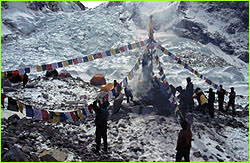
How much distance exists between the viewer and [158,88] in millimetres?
9742

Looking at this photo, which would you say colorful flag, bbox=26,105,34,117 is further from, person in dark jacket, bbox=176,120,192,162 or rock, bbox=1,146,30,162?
person in dark jacket, bbox=176,120,192,162

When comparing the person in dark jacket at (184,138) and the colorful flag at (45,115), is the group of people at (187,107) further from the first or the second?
the colorful flag at (45,115)

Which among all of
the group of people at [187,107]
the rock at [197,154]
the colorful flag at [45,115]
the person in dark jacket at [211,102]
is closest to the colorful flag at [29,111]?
the colorful flag at [45,115]

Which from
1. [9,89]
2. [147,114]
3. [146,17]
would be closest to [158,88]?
[147,114]

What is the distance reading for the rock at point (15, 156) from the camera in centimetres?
534

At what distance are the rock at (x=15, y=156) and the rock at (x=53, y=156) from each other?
1.73 ft

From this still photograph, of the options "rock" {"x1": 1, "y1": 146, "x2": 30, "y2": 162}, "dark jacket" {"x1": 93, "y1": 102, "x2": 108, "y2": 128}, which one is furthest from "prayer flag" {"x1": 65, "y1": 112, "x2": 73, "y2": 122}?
"rock" {"x1": 1, "y1": 146, "x2": 30, "y2": 162}

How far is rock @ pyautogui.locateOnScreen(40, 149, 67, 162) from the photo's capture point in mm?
Answer: 6016

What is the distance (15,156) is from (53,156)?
961 mm

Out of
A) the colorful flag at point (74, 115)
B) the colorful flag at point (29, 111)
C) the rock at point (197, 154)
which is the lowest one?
the rock at point (197, 154)

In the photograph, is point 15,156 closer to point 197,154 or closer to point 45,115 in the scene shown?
point 45,115

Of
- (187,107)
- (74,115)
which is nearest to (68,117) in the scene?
(74,115)

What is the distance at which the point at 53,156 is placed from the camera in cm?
607

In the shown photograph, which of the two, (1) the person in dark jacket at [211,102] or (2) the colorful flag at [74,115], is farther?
(1) the person in dark jacket at [211,102]
